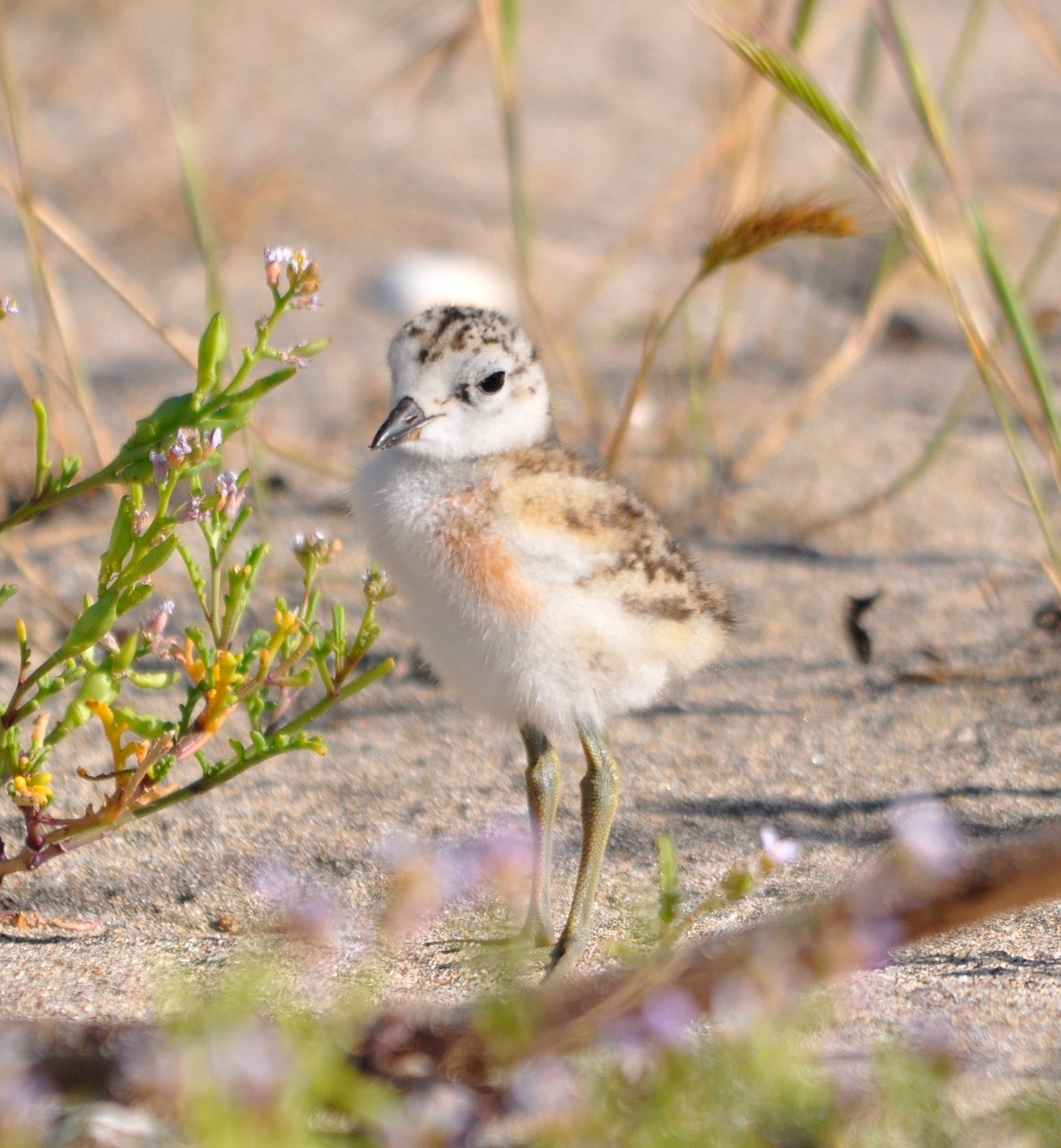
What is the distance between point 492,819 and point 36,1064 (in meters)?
1.04

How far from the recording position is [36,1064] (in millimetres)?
1313

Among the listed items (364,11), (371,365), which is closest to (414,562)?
(371,365)

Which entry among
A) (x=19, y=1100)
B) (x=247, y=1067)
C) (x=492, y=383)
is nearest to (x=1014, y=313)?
(x=492, y=383)

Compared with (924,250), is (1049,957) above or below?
below

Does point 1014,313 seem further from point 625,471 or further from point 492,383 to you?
point 625,471

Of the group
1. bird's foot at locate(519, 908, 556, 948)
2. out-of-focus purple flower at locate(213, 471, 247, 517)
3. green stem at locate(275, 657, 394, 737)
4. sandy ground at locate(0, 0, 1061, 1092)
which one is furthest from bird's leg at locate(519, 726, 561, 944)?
out-of-focus purple flower at locate(213, 471, 247, 517)

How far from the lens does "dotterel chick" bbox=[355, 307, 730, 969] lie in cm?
188

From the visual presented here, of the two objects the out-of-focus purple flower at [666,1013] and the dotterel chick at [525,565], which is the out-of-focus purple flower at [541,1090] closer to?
the out-of-focus purple flower at [666,1013]

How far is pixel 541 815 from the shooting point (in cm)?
208

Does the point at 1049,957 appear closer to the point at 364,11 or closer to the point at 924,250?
the point at 924,250

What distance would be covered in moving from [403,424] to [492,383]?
5.9 inches

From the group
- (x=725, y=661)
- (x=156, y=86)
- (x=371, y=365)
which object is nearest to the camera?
(x=725, y=661)

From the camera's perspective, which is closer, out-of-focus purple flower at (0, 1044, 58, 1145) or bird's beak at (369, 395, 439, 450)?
out-of-focus purple flower at (0, 1044, 58, 1145)

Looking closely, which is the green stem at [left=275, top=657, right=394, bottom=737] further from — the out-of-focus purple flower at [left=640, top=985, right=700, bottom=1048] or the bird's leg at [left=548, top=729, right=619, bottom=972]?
the out-of-focus purple flower at [left=640, top=985, right=700, bottom=1048]
